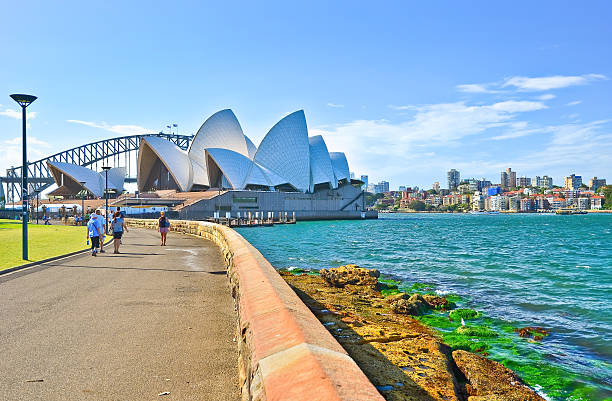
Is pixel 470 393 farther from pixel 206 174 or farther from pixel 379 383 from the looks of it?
pixel 206 174

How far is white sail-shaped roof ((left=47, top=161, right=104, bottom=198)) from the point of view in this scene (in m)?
92.2

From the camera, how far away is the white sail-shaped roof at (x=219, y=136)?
83.3m

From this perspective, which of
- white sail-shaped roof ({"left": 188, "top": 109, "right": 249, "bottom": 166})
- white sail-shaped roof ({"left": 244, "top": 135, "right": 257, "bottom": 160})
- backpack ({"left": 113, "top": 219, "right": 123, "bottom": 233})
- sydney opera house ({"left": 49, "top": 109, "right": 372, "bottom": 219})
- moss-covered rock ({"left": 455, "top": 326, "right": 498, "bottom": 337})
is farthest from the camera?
white sail-shaped roof ({"left": 244, "top": 135, "right": 257, "bottom": 160})

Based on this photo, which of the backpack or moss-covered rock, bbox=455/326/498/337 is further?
the backpack

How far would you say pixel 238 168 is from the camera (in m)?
82.0

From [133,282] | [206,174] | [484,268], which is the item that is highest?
[206,174]

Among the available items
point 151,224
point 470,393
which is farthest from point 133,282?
point 151,224

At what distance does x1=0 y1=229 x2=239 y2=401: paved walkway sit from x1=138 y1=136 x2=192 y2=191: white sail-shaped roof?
76457mm

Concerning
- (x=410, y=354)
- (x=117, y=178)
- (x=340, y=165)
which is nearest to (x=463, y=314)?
(x=410, y=354)

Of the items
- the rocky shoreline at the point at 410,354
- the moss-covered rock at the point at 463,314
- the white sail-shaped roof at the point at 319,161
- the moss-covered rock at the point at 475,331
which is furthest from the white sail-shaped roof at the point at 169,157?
the moss-covered rock at the point at 475,331

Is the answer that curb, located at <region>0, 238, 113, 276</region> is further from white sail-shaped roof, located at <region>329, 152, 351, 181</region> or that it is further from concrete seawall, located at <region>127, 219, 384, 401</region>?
white sail-shaped roof, located at <region>329, 152, 351, 181</region>

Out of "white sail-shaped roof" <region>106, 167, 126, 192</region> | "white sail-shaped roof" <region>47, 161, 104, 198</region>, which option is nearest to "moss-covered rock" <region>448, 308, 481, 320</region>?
"white sail-shaped roof" <region>47, 161, 104, 198</region>

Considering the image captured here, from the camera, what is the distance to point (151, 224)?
126 ft

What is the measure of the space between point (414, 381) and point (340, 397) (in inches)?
110
